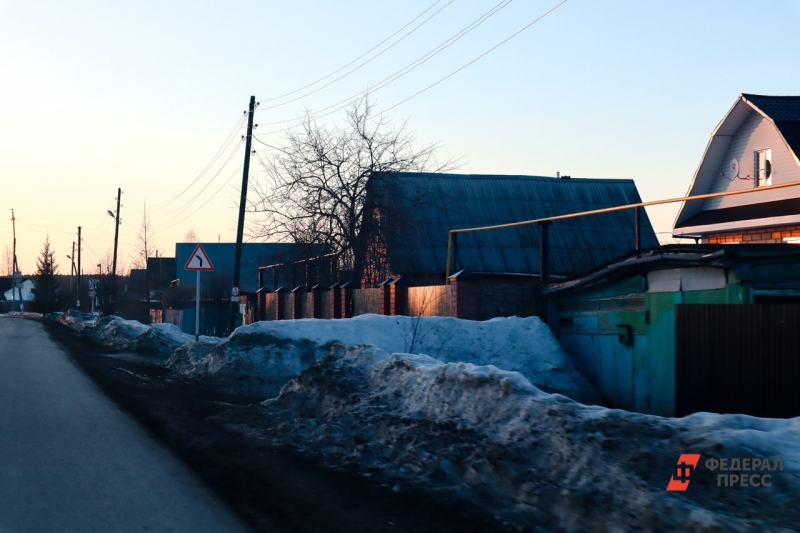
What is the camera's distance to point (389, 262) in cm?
2636

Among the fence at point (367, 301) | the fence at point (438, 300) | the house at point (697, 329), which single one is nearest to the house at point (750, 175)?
the fence at point (438, 300)

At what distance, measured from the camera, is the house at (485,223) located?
26572 mm

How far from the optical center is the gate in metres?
8.55

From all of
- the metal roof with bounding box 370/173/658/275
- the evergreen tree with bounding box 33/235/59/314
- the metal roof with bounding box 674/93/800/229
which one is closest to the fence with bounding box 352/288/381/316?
the metal roof with bounding box 370/173/658/275

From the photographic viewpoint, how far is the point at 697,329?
359 inches

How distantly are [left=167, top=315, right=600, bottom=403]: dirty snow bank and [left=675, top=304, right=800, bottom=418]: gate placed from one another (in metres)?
3.08

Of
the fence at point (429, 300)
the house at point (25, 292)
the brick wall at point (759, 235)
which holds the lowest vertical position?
the fence at point (429, 300)

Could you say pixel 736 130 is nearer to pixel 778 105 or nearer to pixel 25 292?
pixel 778 105

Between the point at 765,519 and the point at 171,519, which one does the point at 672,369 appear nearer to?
the point at 765,519

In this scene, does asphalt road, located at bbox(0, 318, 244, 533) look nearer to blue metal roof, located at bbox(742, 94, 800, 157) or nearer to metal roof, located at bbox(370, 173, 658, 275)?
metal roof, located at bbox(370, 173, 658, 275)

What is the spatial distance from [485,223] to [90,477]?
25.6 m

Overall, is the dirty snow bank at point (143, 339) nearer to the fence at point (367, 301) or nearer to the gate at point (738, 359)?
the fence at point (367, 301)

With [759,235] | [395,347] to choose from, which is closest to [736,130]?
[759,235]

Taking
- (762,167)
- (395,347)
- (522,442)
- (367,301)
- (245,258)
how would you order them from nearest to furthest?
(522,442)
(395,347)
(367,301)
(762,167)
(245,258)
